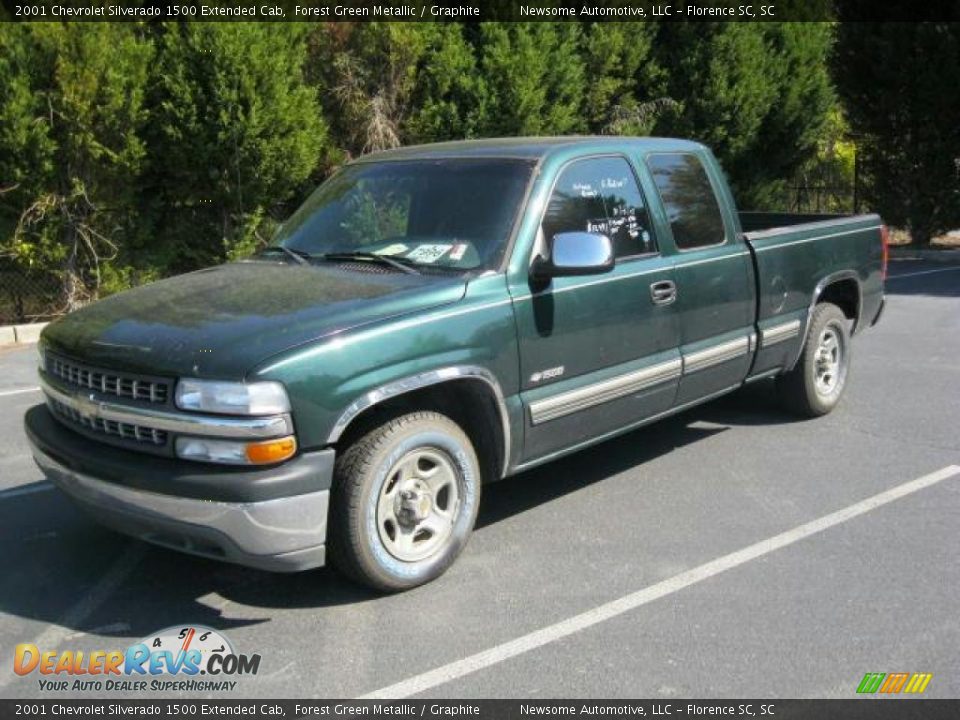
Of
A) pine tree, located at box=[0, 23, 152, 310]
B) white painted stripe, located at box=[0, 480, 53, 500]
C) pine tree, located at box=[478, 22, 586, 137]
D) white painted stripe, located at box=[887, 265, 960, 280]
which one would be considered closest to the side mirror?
white painted stripe, located at box=[0, 480, 53, 500]

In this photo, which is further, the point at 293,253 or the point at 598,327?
the point at 293,253

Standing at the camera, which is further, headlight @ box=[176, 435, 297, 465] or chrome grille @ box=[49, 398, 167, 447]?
chrome grille @ box=[49, 398, 167, 447]

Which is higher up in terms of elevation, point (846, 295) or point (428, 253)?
point (428, 253)

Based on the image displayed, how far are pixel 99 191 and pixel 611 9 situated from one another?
9.10 metres

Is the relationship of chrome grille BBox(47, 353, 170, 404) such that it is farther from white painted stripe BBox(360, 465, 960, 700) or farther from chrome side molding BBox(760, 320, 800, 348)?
chrome side molding BBox(760, 320, 800, 348)

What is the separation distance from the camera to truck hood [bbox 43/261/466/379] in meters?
3.60

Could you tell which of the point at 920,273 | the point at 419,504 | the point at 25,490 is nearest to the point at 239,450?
the point at 419,504

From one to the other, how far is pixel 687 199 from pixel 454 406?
212 centimetres

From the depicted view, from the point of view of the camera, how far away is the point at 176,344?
3678mm

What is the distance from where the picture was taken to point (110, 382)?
3.81m

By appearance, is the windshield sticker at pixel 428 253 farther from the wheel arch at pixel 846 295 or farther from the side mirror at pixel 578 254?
the wheel arch at pixel 846 295

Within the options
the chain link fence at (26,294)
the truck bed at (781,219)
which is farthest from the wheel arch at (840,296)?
the chain link fence at (26,294)

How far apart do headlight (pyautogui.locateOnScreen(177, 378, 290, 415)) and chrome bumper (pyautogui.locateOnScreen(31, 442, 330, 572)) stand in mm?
341

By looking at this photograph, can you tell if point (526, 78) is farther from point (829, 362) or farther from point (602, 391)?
point (602, 391)
